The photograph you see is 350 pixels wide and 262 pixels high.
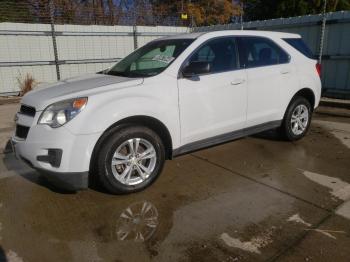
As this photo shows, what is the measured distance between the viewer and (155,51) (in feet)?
14.9

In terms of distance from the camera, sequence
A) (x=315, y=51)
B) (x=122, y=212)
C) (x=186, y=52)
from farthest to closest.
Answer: (x=315, y=51), (x=186, y=52), (x=122, y=212)

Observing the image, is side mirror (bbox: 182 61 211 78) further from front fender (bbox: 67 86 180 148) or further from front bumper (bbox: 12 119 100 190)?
front bumper (bbox: 12 119 100 190)

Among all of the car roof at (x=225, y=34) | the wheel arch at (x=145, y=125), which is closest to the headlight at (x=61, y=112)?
the wheel arch at (x=145, y=125)

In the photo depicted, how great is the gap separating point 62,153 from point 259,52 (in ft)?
9.90

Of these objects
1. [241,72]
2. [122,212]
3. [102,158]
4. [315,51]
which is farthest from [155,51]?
[315,51]

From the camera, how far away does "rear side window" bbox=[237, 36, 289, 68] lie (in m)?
4.50

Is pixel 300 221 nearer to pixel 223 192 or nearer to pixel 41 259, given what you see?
pixel 223 192

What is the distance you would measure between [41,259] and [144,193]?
1.35 meters

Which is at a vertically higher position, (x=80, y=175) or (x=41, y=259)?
(x=80, y=175)

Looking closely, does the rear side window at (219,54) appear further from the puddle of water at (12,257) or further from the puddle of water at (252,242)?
the puddle of water at (12,257)

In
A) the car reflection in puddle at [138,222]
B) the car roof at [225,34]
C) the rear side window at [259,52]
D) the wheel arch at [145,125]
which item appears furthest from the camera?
the rear side window at [259,52]

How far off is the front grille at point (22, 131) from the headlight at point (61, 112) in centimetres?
25

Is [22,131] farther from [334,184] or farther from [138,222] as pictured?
[334,184]

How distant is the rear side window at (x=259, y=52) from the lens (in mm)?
4496
